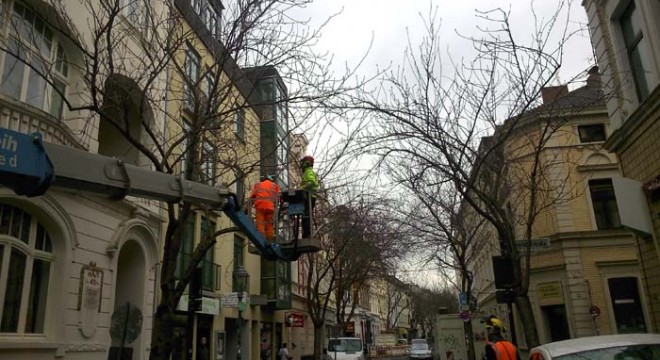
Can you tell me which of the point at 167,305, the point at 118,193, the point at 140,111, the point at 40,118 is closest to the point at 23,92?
the point at 40,118

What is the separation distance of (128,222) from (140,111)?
17.3 ft

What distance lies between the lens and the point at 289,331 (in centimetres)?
3428

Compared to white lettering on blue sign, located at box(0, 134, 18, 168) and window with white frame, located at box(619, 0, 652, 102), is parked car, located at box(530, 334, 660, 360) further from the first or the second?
window with white frame, located at box(619, 0, 652, 102)

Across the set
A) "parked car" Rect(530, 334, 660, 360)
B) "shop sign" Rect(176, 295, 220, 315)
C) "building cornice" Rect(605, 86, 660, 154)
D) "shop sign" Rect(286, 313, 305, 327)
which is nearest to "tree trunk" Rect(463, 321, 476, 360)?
"shop sign" Rect(286, 313, 305, 327)

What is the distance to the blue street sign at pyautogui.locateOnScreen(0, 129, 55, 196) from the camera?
540cm

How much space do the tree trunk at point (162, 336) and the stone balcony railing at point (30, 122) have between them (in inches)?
171

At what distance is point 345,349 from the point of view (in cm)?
2902

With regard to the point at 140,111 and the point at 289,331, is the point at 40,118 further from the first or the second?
the point at 289,331

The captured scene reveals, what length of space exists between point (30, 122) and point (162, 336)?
5.01m

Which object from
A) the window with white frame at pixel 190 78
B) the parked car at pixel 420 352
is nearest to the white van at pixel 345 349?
the parked car at pixel 420 352

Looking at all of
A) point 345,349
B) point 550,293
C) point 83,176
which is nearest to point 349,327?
point 345,349

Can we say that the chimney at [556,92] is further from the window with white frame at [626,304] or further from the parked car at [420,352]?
the parked car at [420,352]

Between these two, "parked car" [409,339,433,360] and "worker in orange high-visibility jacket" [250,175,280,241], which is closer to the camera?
"worker in orange high-visibility jacket" [250,175,280,241]

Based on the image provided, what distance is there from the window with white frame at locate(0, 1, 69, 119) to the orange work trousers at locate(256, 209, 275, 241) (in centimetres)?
447
